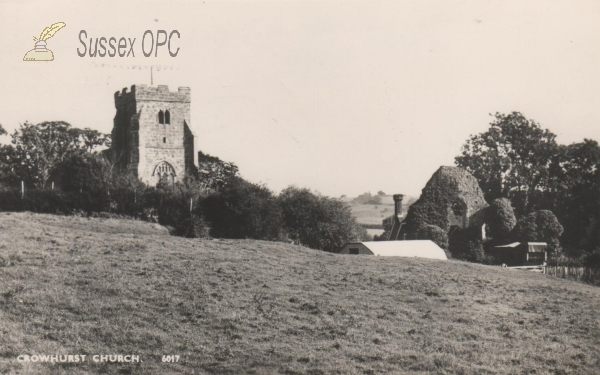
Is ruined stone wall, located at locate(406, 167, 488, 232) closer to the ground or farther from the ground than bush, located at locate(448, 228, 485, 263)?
farther from the ground

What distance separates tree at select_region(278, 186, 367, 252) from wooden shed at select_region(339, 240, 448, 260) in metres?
4.05

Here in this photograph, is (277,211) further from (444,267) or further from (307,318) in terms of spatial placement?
(307,318)

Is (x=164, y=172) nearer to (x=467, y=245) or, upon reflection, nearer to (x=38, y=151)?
(x=38, y=151)

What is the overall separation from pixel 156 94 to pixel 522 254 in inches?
1353

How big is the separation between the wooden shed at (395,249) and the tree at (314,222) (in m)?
4.05

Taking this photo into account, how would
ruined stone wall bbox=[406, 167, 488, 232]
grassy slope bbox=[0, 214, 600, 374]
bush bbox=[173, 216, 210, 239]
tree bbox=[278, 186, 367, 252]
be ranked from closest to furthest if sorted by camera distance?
grassy slope bbox=[0, 214, 600, 374]
bush bbox=[173, 216, 210, 239]
tree bbox=[278, 186, 367, 252]
ruined stone wall bbox=[406, 167, 488, 232]

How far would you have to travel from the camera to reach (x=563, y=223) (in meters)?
53.8

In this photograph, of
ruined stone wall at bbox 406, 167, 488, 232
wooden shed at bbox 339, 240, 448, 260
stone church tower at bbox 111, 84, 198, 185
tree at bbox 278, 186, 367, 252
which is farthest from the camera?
stone church tower at bbox 111, 84, 198, 185

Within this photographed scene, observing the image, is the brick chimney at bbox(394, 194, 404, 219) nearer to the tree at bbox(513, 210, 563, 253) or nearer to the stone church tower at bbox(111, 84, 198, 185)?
the tree at bbox(513, 210, 563, 253)

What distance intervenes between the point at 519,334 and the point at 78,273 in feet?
43.6

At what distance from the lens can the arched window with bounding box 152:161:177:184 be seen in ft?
179

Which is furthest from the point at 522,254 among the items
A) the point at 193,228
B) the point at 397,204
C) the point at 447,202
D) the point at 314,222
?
the point at 193,228

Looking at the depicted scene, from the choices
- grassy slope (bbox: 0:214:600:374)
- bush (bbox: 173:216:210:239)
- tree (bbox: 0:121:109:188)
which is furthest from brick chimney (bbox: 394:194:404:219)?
tree (bbox: 0:121:109:188)

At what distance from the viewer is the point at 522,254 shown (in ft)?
148
